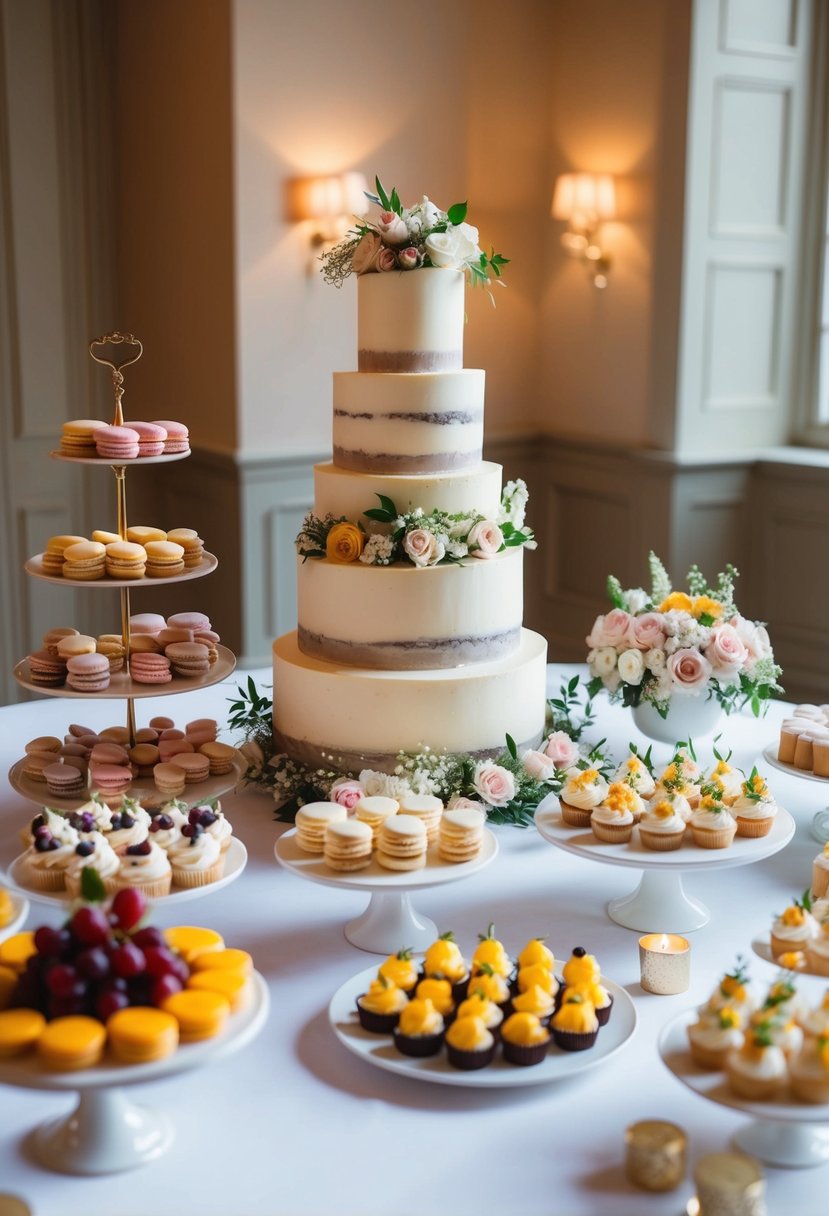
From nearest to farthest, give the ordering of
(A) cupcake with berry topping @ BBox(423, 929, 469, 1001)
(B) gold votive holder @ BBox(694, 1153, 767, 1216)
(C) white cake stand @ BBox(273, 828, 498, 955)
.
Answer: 1. (B) gold votive holder @ BBox(694, 1153, 767, 1216)
2. (A) cupcake with berry topping @ BBox(423, 929, 469, 1001)
3. (C) white cake stand @ BBox(273, 828, 498, 955)

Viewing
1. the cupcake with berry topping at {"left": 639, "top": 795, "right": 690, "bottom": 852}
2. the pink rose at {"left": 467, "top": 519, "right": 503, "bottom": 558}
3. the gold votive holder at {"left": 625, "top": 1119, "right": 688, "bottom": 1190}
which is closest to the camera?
the gold votive holder at {"left": 625, "top": 1119, "right": 688, "bottom": 1190}

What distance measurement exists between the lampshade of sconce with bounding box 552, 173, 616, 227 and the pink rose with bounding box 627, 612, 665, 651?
306 cm

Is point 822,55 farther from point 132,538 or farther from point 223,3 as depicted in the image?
point 132,538

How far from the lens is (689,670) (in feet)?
10.4

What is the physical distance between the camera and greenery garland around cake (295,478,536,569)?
3096mm

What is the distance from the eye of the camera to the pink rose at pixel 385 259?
3139mm

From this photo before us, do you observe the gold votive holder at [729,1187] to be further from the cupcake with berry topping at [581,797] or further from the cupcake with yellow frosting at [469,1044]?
the cupcake with berry topping at [581,797]

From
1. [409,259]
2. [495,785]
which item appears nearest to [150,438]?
[409,259]

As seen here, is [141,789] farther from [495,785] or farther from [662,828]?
[662,828]

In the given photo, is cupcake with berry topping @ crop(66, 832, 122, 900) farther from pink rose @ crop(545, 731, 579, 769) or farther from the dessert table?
pink rose @ crop(545, 731, 579, 769)

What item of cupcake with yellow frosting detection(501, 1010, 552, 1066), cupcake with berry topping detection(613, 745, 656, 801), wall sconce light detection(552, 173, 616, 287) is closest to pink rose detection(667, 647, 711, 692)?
cupcake with berry topping detection(613, 745, 656, 801)

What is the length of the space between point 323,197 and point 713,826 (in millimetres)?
3599

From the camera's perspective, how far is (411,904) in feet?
8.54

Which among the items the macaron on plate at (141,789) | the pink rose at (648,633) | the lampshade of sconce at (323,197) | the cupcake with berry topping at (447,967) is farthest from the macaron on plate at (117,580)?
the lampshade of sconce at (323,197)
